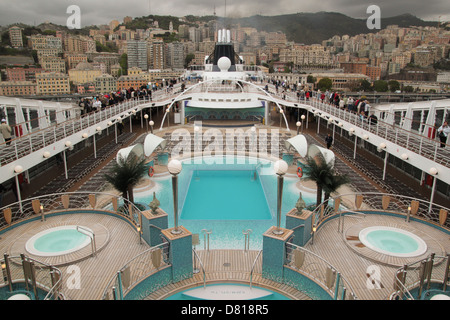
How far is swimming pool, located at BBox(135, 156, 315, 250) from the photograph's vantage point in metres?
8.41

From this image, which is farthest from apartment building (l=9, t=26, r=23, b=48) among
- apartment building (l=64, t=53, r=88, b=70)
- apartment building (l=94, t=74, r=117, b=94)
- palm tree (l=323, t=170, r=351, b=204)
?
palm tree (l=323, t=170, r=351, b=204)

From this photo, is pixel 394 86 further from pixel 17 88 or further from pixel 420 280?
pixel 420 280

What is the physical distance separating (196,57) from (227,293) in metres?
115

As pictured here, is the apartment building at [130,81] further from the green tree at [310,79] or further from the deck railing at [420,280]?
the deck railing at [420,280]

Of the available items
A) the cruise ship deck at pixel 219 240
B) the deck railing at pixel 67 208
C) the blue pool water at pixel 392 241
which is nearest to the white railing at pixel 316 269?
the cruise ship deck at pixel 219 240

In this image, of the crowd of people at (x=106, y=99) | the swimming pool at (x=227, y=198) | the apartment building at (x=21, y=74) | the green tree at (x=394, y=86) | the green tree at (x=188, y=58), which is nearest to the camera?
the swimming pool at (x=227, y=198)

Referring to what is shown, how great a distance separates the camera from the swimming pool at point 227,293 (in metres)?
5.20

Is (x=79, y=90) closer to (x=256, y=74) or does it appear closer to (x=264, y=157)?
(x=256, y=74)

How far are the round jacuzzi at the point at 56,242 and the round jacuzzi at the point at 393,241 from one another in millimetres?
5144

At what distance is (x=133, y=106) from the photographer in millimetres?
18781

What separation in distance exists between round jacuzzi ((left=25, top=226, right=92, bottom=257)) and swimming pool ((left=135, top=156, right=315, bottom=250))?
273cm

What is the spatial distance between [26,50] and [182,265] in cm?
11264

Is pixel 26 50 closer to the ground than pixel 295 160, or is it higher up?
higher up
